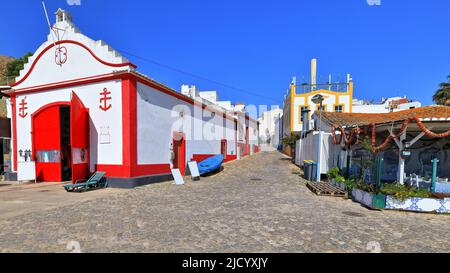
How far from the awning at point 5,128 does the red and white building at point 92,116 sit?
3.51 feet

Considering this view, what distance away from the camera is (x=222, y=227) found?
4867mm

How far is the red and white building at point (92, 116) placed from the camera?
9594 millimetres

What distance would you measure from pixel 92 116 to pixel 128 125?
2193mm

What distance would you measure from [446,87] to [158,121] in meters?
31.8

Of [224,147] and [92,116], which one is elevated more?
[92,116]

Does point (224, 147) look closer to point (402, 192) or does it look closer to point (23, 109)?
point (23, 109)

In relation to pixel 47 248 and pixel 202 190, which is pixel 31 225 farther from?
pixel 202 190

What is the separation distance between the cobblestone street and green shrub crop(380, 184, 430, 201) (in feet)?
1.68

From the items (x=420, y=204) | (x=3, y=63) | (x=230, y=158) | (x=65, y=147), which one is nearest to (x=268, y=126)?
(x=230, y=158)

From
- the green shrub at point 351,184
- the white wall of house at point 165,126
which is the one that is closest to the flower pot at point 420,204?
the green shrub at point 351,184

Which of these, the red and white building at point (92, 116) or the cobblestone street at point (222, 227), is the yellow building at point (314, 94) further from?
A: the cobblestone street at point (222, 227)

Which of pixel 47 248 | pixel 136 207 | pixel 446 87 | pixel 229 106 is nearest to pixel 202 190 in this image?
pixel 136 207
